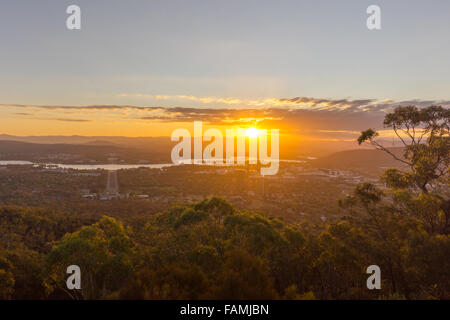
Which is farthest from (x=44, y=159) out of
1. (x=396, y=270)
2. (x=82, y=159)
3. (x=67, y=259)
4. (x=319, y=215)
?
(x=396, y=270)

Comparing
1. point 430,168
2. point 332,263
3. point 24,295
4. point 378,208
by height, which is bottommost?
point 24,295

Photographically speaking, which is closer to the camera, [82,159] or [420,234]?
[420,234]

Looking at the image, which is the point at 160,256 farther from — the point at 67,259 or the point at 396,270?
the point at 396,270

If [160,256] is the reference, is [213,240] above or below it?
above

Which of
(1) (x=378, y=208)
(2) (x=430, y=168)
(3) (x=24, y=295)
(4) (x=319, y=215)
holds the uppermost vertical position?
(2) (x=430, y=168)

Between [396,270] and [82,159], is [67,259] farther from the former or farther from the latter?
[82,159]
